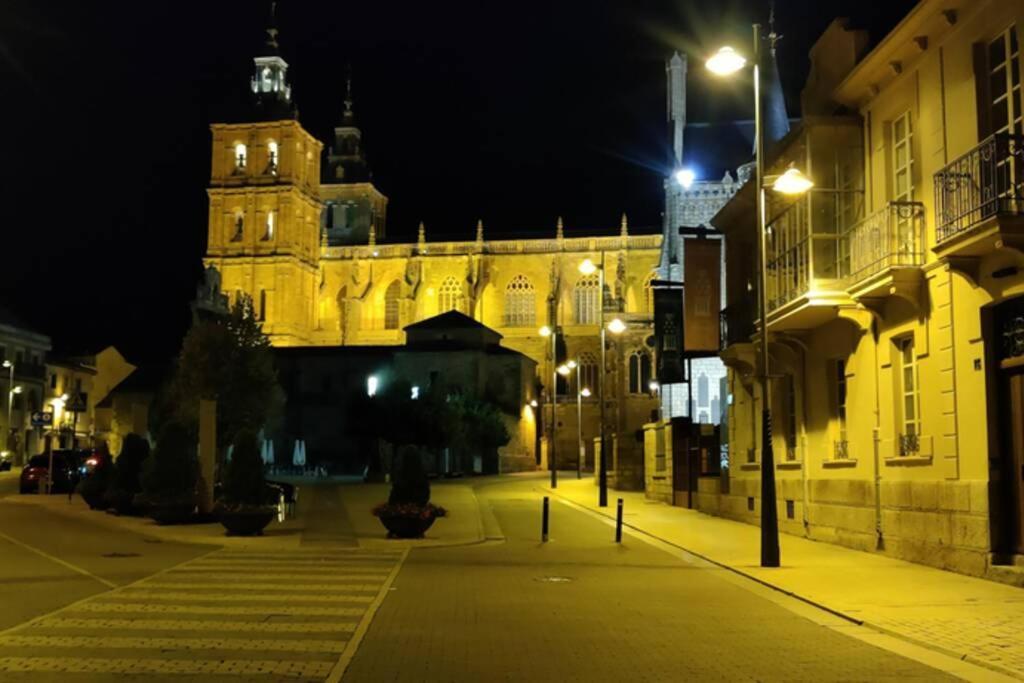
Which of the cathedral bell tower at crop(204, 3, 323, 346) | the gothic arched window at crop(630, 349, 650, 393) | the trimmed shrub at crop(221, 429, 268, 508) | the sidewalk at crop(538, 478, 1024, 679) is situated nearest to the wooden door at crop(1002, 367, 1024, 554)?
the sidewalk at crop(538, 478, 1024, 679)

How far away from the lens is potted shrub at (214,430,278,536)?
22.3m

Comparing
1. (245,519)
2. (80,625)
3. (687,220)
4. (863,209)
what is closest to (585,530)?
(245,519)

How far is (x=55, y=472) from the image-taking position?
4116cm

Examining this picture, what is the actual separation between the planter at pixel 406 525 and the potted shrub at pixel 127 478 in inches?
379

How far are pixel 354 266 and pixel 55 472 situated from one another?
61656 millimetres

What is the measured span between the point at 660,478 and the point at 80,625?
28.0 metres

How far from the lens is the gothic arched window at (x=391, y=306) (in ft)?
323

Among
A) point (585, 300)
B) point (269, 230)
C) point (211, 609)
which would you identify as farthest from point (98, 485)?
point (269, 230)

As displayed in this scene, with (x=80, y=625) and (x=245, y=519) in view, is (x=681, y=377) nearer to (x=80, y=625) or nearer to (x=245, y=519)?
(x=245, y=519)

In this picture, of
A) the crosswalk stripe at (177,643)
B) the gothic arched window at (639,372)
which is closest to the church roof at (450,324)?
the gothic arched window at (639,372)

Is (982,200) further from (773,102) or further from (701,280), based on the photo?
(773,102)

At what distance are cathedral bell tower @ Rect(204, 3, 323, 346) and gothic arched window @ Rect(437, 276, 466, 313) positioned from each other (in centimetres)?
1269

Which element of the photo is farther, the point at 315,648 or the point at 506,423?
the point at 506,423

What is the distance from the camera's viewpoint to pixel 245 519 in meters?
22.3
